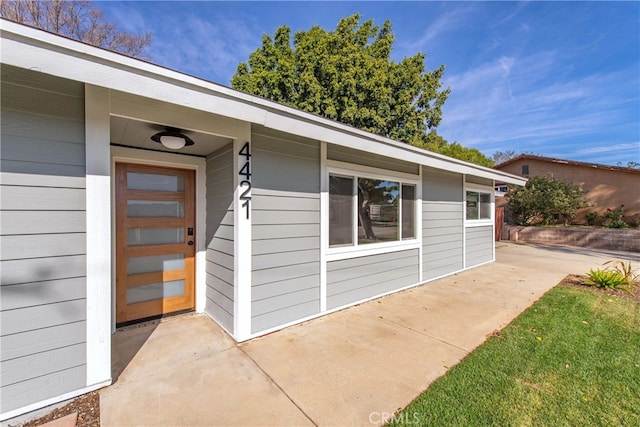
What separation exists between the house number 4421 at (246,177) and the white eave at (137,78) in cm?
45

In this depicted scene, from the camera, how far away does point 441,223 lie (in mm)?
5980

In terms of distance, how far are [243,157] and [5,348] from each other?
2317 mm

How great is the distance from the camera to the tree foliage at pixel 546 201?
40.6ft

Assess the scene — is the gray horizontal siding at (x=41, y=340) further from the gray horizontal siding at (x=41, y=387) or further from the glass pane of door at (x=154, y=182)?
the glass pane of door at (x=154, y=182)

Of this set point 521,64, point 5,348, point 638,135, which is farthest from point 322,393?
point 638,135

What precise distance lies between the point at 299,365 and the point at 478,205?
21.9ft

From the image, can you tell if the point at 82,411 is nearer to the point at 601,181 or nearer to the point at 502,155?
the point at 601,181

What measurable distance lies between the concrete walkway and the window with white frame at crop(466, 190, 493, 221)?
10.1ft

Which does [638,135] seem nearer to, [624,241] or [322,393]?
[624,241]

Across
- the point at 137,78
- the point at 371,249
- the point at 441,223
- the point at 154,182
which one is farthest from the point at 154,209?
the point at 441,223

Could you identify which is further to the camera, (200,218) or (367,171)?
(367,171)

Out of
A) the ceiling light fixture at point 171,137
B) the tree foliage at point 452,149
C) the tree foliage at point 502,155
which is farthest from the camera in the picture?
the tree foliage at point 502,155

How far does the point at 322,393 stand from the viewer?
2.20 metres

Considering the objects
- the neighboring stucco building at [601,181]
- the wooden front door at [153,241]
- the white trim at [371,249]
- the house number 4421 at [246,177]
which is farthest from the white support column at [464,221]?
the neighboring stucco building at [601,181]
